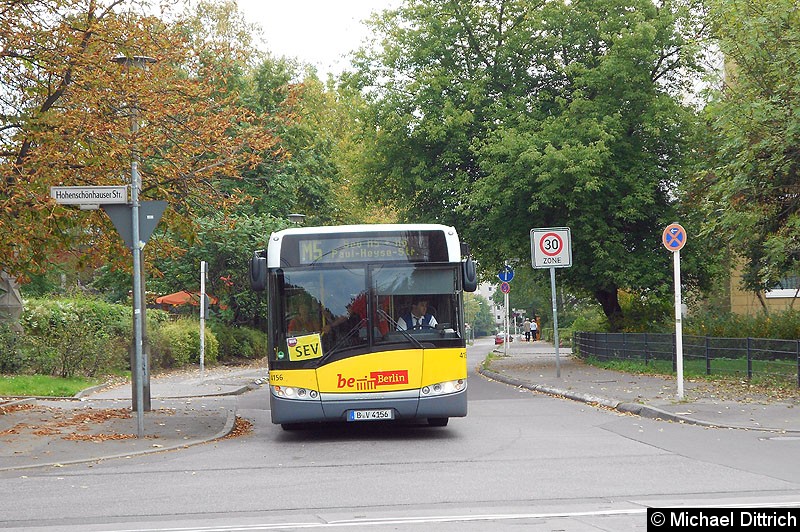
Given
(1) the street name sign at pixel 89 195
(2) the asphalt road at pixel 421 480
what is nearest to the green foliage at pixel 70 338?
(2) the asphalt road at pixel 421 480

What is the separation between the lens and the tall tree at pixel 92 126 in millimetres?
15031

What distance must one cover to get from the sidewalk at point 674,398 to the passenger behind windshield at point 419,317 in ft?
14.6

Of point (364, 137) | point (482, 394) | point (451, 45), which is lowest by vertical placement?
point (482, 394)

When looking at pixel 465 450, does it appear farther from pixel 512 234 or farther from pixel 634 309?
pixel 634 309

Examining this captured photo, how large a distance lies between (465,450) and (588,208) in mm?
18228

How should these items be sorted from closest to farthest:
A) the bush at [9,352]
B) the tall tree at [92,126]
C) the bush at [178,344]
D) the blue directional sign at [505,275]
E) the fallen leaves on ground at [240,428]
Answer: the tall tree at [92,126] → the fallen leaves on ground at [240,428] → the bush at [9,352] → the bush at [178,344] → the blue directional sign at [505,275]

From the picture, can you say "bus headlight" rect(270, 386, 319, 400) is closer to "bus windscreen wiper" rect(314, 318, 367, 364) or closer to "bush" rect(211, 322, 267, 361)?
"bus windscreen wiper" rect(314, 318, 367, 364)

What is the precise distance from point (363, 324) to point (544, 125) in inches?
685

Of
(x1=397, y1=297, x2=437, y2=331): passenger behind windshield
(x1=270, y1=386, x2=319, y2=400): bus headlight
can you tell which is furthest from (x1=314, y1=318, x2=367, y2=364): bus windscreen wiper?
(x1=397, y1=297, x2=437, y2=331): passenger behind windshield

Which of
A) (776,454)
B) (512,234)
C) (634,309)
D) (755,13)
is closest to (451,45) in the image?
(512,234)

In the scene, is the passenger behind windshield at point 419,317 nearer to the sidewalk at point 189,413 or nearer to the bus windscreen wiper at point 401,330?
the bus windscreen wiper at point 401,330

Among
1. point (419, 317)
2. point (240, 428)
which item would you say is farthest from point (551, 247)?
point (419, 317)

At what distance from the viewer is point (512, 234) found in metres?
32.0

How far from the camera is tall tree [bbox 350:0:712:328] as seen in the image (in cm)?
2986
